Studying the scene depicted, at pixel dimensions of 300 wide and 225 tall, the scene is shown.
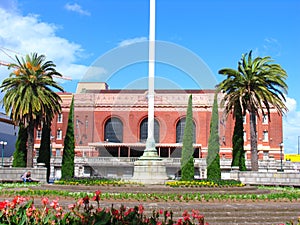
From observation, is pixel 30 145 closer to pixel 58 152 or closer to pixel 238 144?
pixel 238 144

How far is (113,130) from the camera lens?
6009 centimetres

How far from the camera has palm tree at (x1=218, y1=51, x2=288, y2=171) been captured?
28.1 m

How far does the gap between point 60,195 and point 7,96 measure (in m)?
15.6

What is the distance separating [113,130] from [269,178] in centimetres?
3660

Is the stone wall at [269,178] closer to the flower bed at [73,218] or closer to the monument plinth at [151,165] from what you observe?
the monument plinth at [151,165]

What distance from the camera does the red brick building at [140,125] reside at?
57.2 metres

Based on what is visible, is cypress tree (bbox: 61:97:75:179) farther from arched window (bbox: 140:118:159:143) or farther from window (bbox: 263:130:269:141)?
window (bbox: 263:130:269:141)

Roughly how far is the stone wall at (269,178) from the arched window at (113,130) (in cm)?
3364

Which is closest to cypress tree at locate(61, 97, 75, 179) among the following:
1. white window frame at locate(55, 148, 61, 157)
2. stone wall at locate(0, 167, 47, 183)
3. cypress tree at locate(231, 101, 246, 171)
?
stone wall at locate(0, 167, 47, 183)

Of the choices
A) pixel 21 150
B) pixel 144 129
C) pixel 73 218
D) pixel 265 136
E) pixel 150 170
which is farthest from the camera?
pixel 144 129

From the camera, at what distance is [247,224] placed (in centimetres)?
1140

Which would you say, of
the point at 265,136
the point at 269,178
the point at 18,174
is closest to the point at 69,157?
the point at 18,174

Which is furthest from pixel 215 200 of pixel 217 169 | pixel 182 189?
pixel 217 169

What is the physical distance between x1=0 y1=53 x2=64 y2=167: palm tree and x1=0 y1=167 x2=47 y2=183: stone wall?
1873 mm
